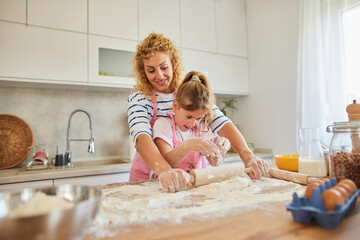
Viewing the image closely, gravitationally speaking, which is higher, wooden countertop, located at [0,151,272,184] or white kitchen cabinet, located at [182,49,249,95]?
white kitchen cabinet, located at [182,49,249,95]

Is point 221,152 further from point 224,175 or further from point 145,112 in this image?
point 145,112

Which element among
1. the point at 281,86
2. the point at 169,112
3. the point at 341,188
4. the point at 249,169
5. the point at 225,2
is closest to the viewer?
the point at 341,188

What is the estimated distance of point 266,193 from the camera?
2.39ft

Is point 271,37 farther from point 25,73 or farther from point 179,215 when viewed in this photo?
point 179,215

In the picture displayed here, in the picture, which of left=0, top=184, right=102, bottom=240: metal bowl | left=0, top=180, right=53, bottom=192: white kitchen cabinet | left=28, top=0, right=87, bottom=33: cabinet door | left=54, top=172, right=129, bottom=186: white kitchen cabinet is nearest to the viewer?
left=0, top=184, right=102, bottom=240: metal bowl

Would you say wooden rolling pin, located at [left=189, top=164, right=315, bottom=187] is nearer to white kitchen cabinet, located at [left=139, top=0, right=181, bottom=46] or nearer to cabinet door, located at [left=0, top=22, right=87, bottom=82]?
cabinet door, located at [left=0, top=22, right=87, bottom=82]

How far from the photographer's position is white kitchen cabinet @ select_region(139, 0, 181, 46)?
6.98ft

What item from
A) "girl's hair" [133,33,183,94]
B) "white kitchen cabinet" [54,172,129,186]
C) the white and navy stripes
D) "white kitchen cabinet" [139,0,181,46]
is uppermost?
"white kitchen cabinet" [139,0,181,46]

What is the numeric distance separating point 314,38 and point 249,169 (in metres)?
1.55

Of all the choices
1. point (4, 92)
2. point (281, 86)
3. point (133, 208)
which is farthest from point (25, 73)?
point (281, 86)

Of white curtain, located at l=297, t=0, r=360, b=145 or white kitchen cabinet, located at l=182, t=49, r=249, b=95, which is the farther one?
white kitchen cabinet, located at l=182, t=49, r=249, b=95

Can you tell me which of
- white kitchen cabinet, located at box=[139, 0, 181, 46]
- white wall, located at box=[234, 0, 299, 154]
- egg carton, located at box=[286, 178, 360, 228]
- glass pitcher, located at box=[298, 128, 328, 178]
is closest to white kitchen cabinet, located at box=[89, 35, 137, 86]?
white kitchen cabinet, located at box=[139, 0, 181, 46]

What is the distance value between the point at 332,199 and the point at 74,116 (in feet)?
6.94

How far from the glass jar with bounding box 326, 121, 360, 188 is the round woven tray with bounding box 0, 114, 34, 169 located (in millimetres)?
1958
